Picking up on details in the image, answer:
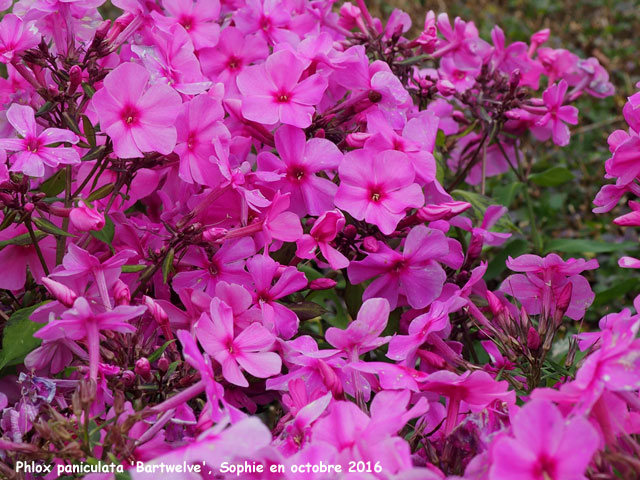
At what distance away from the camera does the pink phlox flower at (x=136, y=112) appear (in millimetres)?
1117

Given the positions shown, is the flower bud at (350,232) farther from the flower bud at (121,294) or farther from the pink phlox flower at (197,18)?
the pink phlox flower at (197,18)

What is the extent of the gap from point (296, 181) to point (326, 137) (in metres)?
0.13

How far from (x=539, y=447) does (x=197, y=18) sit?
1.13 meters

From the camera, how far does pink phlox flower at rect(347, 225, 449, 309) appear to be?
48.4 inches

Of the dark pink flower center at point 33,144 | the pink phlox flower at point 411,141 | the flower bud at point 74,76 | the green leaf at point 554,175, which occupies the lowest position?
the green leaf at point 554,175

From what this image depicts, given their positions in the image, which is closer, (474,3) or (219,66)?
(219,66)

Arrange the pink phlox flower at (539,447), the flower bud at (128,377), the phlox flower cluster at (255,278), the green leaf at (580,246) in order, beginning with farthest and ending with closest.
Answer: the green leaf at (580,246), the flower bud at (128,377), the phlox flower cluster at (255,278), the pink phlox flower at (539,447)

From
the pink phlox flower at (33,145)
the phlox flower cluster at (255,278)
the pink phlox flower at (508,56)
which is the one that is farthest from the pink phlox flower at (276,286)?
the pink phlox flower at (508,56)

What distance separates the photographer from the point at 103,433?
0.98 meters

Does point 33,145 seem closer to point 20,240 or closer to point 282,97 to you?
point 20,240

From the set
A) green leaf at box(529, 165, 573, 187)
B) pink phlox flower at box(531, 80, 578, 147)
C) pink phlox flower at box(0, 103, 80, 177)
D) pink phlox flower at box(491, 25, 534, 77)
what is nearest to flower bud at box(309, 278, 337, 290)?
pink phlox flower at box(0, 103, 80, 177)

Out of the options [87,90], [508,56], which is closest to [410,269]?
[87,90]

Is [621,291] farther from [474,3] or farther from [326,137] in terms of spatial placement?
[474,3]

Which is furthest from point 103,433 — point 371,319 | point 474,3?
point 474,3
